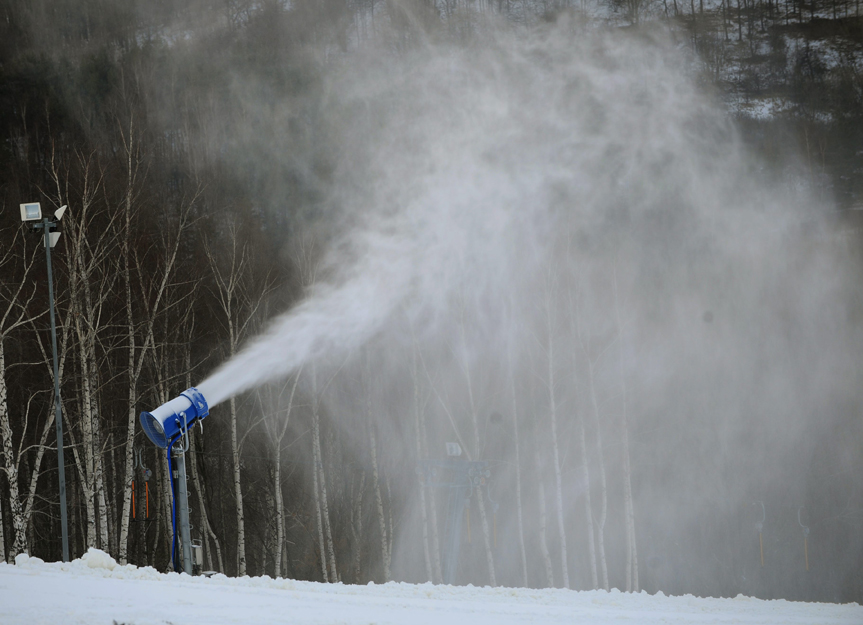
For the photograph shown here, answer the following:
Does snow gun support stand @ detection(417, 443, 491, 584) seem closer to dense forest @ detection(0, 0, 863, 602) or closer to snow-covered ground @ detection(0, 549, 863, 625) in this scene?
dense forest @ detection(0, 0, 863, 602)

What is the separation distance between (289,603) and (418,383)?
13827mm

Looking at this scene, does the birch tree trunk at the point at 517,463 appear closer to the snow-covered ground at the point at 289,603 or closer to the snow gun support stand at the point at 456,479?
the snow gun support stand at the point at 456,479

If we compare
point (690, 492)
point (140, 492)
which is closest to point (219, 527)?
point (140, 492)

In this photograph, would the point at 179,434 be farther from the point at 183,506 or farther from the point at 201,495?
the point at 201,495

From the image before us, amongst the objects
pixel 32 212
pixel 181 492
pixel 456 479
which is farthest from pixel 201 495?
pixel 181 492

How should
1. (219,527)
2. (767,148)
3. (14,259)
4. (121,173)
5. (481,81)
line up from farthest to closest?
(767,148), (481,81), (219,527), (121,173), (14,259)

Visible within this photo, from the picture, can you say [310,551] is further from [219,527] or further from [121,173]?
[121,173]

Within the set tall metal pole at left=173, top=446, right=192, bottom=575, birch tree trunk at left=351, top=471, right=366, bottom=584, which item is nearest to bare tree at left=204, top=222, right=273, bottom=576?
birch tree trunk at left=351, top=471, right=366, bottom=584

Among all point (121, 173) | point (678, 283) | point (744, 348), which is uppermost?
point (121, 173)

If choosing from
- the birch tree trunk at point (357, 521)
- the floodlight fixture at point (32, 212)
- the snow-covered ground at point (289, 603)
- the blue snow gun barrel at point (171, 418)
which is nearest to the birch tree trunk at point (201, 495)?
the birch tree trunk at point (357, 521)

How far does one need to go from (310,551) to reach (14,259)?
566 inches

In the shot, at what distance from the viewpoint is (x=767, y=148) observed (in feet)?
90.5

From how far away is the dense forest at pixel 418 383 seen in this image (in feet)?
58.9

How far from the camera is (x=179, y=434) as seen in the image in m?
7.96
